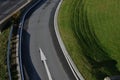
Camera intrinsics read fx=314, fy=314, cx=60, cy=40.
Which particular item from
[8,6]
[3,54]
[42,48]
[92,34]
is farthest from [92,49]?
[8,6]

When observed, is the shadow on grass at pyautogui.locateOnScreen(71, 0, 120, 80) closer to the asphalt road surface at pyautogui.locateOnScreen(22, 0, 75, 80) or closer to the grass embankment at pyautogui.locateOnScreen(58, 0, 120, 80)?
the grass embankment at pyautogui.locateOnScreen(58, 0, 120, 80)

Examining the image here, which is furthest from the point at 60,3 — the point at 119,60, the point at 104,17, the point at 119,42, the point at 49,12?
the point at 119,60

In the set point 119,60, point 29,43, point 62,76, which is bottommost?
point 119,60

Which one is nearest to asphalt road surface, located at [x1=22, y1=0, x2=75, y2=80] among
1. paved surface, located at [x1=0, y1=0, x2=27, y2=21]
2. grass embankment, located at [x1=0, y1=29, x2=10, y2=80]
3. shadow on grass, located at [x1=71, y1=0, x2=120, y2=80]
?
grass embankment, located at [x1=0, y1=29, x2=10, y2=80]

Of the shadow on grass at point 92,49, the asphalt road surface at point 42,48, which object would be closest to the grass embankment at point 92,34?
the shadow on grass at point 92,49

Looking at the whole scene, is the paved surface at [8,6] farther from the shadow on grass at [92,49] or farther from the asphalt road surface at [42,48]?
the shadow on grass at [92,49]

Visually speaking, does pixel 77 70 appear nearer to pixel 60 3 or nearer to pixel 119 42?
→ pixel 119 42

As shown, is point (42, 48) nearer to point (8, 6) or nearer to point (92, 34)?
point (92, 34)
